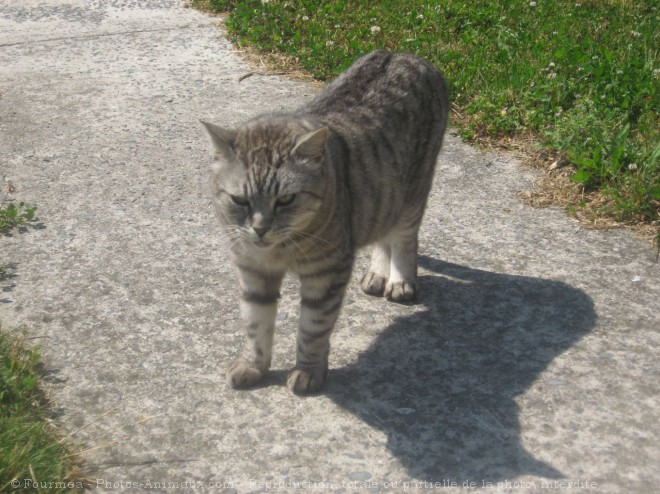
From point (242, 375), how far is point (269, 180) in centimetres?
93

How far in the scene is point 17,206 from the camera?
5.26 meters

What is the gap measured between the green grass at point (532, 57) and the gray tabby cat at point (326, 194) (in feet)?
4.51

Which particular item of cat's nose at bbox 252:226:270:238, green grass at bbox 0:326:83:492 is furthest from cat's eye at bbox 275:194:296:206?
green grass at bbox 0:326:83:492

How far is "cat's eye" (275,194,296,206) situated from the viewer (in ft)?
11.9

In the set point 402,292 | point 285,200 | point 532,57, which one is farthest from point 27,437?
point 532,57

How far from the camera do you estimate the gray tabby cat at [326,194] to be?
3652 millimetres

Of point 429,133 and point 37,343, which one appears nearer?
point 37,343

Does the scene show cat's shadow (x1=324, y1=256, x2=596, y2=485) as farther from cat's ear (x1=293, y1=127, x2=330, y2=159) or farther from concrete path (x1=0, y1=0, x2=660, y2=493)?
cat's ear (x1=293, y1=127, x2=330, y2=159)

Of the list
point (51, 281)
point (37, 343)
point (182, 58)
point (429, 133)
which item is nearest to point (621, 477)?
point (429, 133)

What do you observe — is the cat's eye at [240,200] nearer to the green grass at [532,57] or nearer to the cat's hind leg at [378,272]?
the cat's hind leg at [378,272]

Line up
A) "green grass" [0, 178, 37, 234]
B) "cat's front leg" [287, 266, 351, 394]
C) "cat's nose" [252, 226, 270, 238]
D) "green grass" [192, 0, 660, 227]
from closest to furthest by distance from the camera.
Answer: "cat's nose" [252, 226, 270, 238] < "cat's front leg" [287, 266, 351, 394] < "green grass" [0, 178, 37, 234] < "green grass" [192, 0, 660, 227]

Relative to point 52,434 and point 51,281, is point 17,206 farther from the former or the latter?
point 52,434

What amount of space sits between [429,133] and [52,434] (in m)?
2.52

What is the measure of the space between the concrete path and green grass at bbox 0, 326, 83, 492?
11cm
